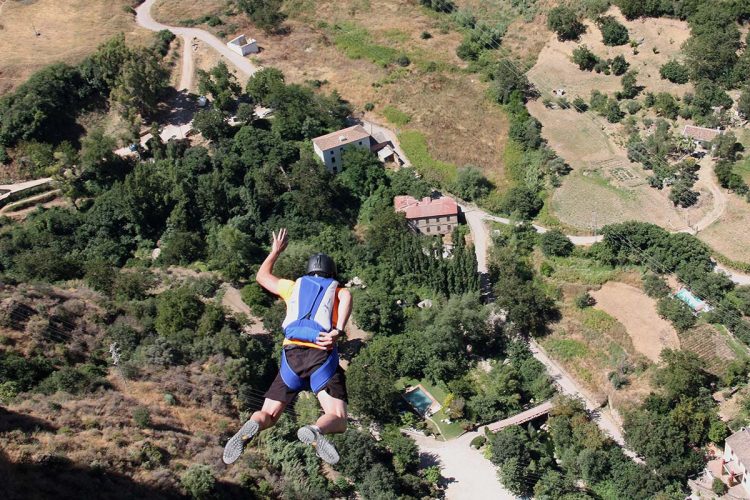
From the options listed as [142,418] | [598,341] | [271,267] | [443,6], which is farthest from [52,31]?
[271,267]

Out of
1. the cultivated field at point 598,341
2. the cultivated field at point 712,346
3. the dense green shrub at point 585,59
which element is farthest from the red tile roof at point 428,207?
the dense green shrub at point 585,59

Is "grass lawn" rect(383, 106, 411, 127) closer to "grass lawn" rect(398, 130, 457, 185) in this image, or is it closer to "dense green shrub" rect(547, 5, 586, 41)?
"grass lawn" rect(398, 130, 457, 185)

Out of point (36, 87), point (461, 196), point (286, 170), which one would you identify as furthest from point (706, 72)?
point (36, 87)

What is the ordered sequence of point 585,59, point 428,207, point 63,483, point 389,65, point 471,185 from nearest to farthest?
point 63,483 → point 428,207 → point 471,185 → point 585,59 → point 389,65

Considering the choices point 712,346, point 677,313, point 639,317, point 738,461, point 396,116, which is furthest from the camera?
point 396,116

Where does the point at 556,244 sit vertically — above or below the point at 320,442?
below

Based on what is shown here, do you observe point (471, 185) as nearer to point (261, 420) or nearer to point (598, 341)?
point (598, 341)

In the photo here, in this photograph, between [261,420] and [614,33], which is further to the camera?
[614,33]

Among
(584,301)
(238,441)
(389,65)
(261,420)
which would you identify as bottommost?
(584,301)
